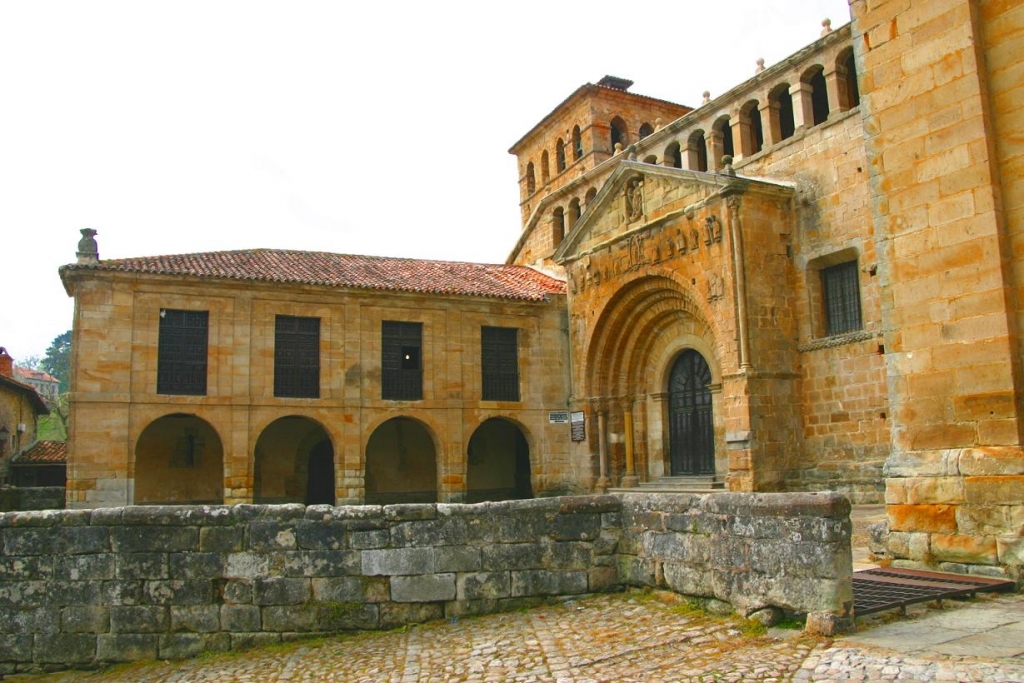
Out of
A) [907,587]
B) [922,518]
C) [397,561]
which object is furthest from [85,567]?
[922,518]

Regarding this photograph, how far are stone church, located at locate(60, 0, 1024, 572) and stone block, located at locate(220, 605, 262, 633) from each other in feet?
21.6

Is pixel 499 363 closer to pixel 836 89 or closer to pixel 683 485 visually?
pixel 683 485

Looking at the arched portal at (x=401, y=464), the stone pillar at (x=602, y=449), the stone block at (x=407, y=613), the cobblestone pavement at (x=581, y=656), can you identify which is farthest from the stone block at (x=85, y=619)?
the arched portal at (x=401, y=464)

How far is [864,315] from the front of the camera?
640 inches

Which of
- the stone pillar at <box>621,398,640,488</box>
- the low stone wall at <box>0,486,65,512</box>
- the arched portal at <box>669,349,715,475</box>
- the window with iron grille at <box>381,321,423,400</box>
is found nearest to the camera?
the arched portal at <box>669,349,715,475</box>

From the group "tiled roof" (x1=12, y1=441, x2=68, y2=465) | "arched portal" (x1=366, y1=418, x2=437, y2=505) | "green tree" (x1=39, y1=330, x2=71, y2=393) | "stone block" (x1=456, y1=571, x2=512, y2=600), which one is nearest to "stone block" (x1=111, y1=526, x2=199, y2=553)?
"stone block" (x1=456, y1=571, x2=512, y2=600)

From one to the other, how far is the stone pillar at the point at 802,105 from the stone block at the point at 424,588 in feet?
46.1

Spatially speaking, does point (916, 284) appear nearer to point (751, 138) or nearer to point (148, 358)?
point (751, 138)

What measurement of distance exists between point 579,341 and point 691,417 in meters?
4.07

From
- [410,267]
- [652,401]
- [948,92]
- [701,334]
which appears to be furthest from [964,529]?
[410,267]

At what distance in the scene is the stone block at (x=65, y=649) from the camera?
7.57m

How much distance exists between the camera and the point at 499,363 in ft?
78.0

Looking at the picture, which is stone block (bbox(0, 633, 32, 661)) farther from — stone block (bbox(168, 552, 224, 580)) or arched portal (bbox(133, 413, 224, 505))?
arched portal (bbox(133, 413, 224, 505))

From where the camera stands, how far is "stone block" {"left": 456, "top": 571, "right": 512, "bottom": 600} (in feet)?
25.8
